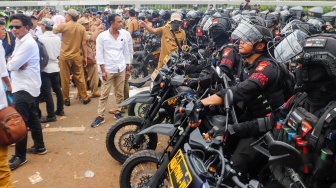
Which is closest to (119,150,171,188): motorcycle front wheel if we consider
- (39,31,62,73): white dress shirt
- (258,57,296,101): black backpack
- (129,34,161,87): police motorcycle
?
(258,57,296,101): black backpack

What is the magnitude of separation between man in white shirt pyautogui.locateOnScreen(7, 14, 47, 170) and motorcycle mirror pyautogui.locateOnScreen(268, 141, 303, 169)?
345 centimetres

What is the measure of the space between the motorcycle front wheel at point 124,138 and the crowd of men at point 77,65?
3.60ft

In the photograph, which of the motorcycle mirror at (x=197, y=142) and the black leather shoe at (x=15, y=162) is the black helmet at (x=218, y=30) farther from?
the black leather shoe at (x=15, y=162)

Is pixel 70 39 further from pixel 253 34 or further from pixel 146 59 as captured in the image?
pixel 253 34

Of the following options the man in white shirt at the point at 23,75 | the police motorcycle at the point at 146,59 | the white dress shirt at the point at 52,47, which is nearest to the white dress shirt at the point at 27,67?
the man in white shirt at the point at 23,75

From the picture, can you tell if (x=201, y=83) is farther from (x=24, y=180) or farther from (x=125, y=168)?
(x=24, y=180)

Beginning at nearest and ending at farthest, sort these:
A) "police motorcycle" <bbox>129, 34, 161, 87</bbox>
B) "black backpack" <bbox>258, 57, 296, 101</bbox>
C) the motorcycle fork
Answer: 1. "black backpack" <bbox>258, 57, 296, 101</bbox>
2. the motorcycle fork
3. "police motorcycle" <bbox>129, 34, 161, 87</bbox>

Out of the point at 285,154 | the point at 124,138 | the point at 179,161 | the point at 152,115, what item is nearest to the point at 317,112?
the point at 285,154

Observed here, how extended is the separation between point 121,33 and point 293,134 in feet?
13.3

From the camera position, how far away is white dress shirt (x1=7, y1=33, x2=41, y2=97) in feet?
13.1

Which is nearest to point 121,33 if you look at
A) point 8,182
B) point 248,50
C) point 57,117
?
point 57,117

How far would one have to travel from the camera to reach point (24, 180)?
3.79 metres

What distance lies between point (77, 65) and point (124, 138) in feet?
8.95

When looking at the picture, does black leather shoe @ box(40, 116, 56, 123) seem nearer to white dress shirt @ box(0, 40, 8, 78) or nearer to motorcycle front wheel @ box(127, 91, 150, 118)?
motorcycle front wheel @ box(127, 91, 150, 118)
